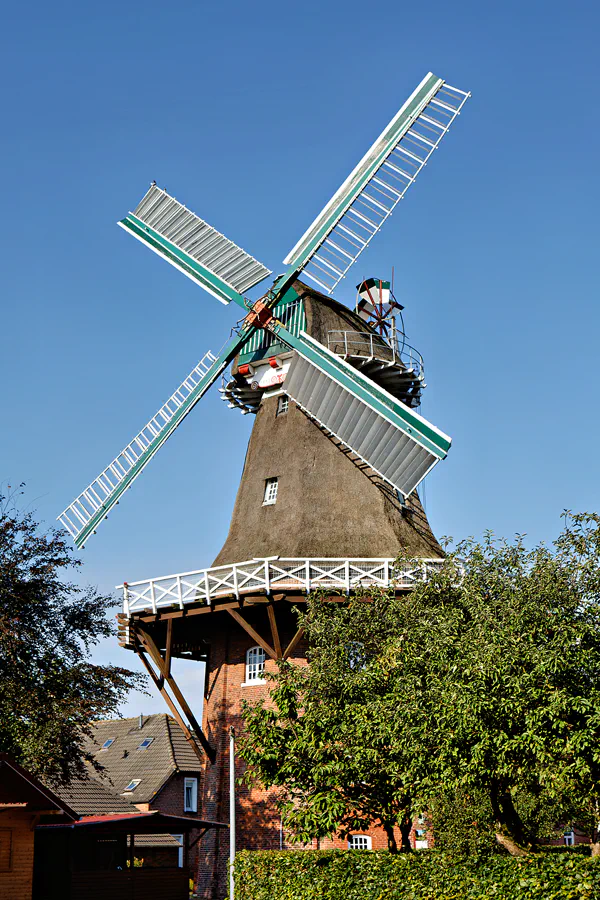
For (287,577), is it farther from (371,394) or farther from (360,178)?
(360,178)

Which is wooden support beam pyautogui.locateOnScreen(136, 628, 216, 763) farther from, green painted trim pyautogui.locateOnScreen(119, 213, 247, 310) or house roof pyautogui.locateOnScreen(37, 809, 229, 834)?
green painted trim pyautogui.locateOnScreen(119, 213, 247, 310)

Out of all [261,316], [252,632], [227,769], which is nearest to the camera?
[252,632]

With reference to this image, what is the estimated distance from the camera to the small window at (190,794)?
1532 inches

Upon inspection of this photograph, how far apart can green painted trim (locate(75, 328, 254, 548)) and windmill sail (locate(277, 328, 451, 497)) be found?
2005 mm

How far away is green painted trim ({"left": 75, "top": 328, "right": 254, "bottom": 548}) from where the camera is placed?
29734 millimetres

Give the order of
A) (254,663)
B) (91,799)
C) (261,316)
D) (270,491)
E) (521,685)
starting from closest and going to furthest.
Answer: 1. (521,685)
2. (254,663)
3. (270,491)
4. (261,316)
5. (91,799)

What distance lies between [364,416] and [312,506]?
9.59ft

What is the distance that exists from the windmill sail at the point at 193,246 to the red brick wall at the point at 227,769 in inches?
418

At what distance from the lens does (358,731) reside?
643 inches

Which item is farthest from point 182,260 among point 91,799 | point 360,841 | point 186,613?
point 360,841

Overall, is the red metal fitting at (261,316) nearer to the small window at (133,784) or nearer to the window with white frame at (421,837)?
the window with white frame at (421,837)

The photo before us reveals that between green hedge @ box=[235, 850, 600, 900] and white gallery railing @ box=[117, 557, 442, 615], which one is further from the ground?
white gallery railing @ box=[117, 557, 442, 615]

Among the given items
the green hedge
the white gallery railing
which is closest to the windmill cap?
the white gallery railing

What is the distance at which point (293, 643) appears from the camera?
24.0 m
